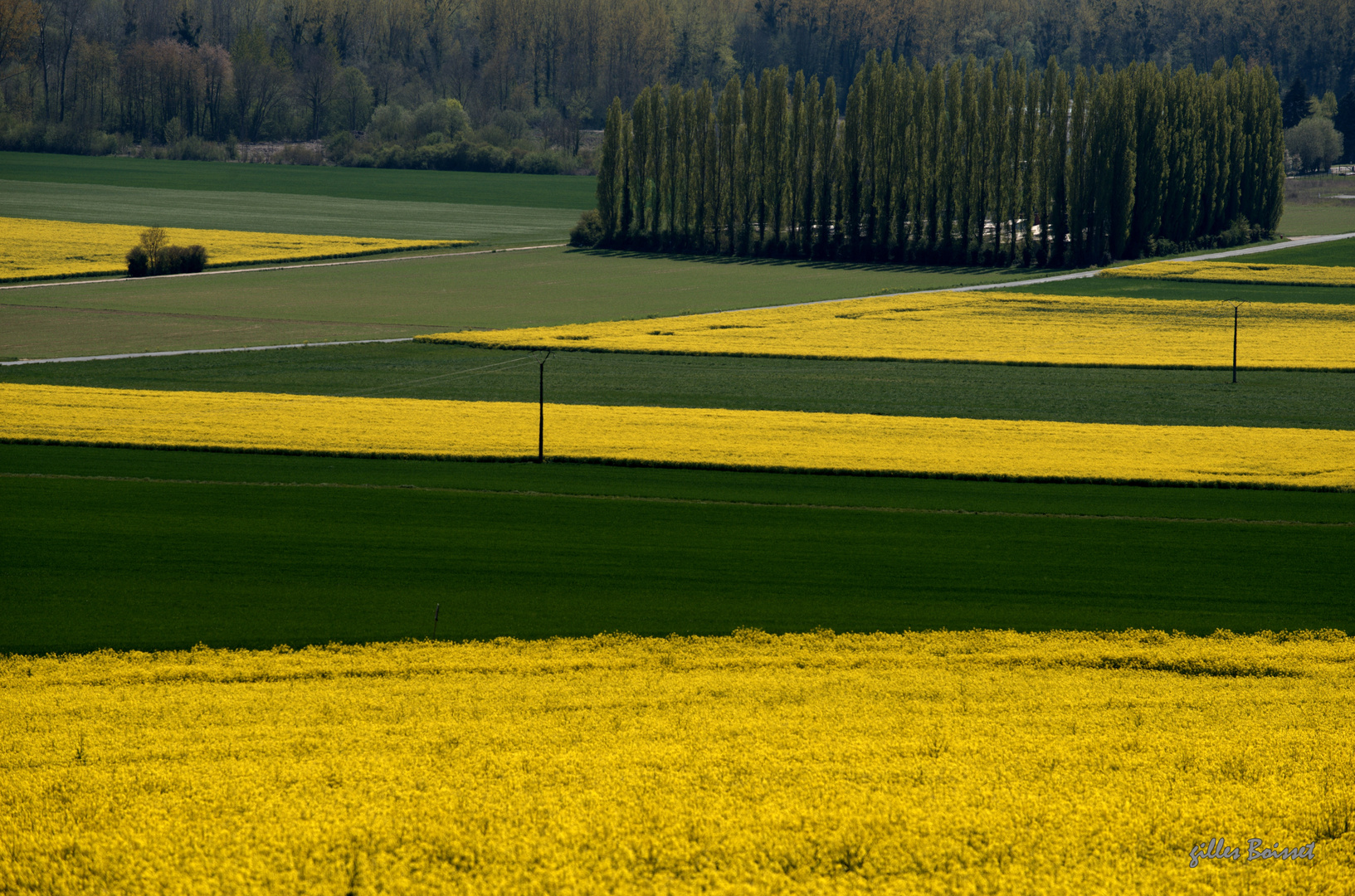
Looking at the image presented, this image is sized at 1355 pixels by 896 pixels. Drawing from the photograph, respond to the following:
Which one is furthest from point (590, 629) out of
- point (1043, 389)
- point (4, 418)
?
point (1043, 389)

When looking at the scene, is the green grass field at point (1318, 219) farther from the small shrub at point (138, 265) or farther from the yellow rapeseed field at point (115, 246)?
the small shrub at point (138, 265)

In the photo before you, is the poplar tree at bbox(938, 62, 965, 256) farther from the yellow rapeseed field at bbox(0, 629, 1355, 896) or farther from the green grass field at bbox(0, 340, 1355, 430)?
the yellow rapeseed field at bbox(0, 629, 1355, 896)

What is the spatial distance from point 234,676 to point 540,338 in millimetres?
40850

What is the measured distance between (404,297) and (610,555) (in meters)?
52.3

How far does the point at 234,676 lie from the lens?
1655 centimetres

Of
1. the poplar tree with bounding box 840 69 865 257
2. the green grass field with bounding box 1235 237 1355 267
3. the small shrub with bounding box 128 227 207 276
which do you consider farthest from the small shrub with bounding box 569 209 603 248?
the green grass field with bounding box 1235 237 1355 267

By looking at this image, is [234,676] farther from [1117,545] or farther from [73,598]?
[1117,545]

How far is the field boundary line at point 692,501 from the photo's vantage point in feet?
87.0

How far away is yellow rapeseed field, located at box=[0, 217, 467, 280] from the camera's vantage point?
81.8 meters

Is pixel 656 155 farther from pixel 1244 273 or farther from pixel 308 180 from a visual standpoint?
pixel 308 180

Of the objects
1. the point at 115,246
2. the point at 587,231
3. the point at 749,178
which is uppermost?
the point at 749,178

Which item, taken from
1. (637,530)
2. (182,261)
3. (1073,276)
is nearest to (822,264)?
(1073,276)

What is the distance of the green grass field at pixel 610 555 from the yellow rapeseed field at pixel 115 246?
183 ft

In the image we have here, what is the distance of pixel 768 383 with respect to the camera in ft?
154
